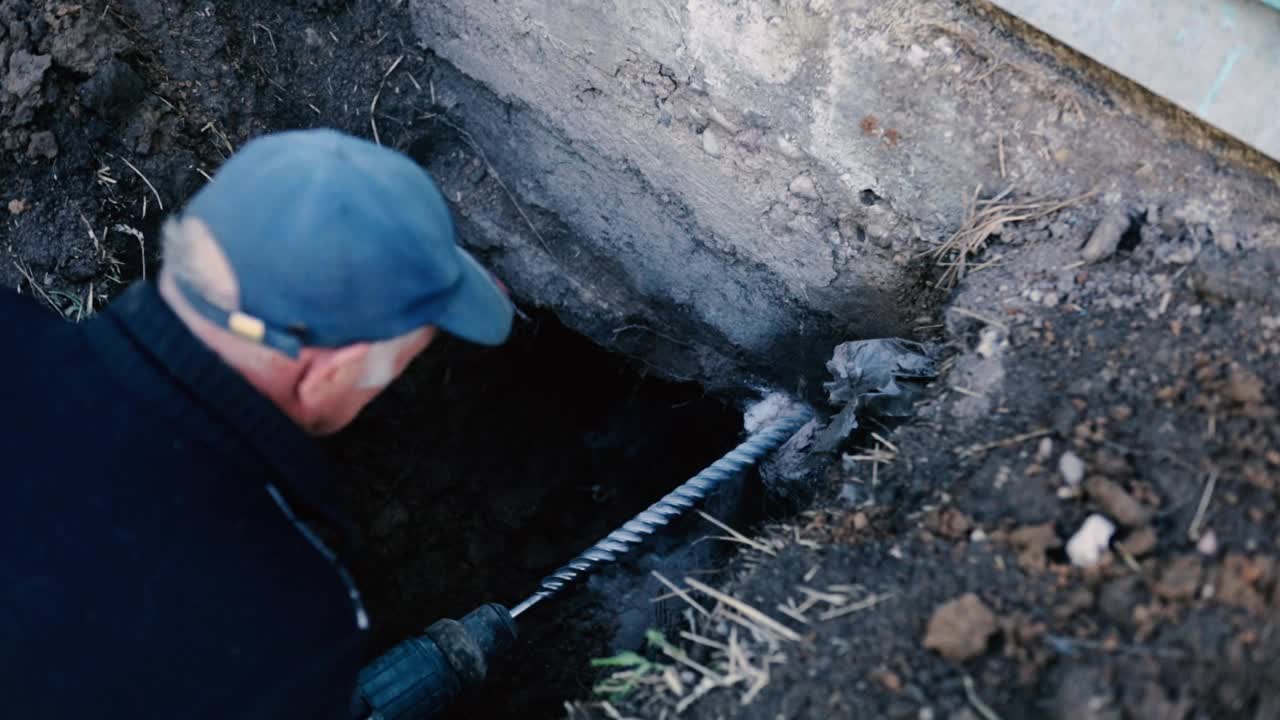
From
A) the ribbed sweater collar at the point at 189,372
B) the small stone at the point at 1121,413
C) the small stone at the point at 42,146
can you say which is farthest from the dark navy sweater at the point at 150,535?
the small stone at the point at 1121,413

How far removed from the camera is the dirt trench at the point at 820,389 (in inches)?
54.1

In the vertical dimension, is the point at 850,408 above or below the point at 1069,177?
below

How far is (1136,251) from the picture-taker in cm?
174

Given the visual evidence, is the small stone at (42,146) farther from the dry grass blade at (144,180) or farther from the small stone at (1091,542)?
the small stone at (1091,542)

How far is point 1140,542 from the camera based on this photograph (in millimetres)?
1377

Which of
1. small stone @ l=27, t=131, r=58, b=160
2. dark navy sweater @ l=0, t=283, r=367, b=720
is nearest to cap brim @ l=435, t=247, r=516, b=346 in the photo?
dark navy sweater @ l=0, t=283, r=367, b=720

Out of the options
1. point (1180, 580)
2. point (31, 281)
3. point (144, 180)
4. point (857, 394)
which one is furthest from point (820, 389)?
point (31, 281)

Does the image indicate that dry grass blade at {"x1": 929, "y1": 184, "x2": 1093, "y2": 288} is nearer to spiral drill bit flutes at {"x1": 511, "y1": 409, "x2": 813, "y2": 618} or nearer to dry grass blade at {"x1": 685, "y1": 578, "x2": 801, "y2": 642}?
spiral drill bit flutes at {"x1": 511, "y1": 409, "x2": 813, "y2": 618}

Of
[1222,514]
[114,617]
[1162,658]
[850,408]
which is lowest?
[114,617]

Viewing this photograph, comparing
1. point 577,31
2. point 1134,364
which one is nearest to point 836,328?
point 1134,364

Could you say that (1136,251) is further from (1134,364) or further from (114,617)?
(114,617)

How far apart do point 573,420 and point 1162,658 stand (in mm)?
1902

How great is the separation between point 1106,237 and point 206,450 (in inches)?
59.5

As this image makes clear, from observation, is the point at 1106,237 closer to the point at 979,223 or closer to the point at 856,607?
the point at 979,223
